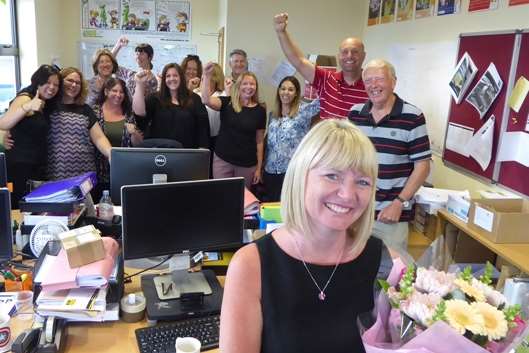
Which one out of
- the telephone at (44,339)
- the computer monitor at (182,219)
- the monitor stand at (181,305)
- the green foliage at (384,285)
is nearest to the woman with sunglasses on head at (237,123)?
the computer monitor at (182,219)

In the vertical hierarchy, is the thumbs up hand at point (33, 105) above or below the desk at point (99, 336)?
above

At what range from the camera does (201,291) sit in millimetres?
1790

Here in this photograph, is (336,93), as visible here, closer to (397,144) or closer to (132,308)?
(397,144)

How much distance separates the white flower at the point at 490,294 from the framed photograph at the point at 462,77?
240cm

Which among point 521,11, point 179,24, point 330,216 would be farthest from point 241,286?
point 179,24

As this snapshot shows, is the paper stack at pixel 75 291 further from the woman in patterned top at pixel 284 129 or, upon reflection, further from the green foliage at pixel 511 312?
the woman in patterned top at pixel 284 129

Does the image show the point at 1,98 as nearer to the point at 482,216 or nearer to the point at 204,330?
the point at 204,330

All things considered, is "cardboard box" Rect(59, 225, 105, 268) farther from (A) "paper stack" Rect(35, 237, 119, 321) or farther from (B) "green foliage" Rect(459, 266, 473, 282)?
(B) "green foliage" Rect(459, 266, 473, 282)

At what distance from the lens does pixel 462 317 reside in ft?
2.76

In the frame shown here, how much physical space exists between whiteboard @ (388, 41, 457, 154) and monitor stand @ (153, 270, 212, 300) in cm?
224

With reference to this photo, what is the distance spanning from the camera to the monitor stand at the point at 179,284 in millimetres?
1775

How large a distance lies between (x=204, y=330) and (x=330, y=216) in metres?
0.67

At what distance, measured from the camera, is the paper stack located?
60.4 inches

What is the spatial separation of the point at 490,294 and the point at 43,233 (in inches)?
71.2
